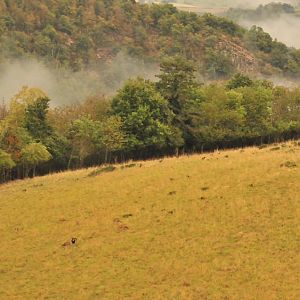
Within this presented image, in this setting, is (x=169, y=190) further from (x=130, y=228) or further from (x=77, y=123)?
(x=77, y=123)

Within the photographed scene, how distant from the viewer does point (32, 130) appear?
254 feet

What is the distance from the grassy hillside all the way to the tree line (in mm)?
29812

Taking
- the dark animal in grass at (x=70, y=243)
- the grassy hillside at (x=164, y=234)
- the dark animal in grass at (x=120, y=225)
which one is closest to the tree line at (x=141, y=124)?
the grassy hillside at (x=164, y=234)

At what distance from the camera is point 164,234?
1224 inches

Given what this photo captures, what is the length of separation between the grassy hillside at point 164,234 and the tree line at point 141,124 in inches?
1174

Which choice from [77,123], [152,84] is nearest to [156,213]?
[77,123]

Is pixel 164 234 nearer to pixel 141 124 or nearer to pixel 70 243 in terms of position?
pixel 70 243

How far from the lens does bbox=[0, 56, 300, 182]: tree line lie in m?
76.6

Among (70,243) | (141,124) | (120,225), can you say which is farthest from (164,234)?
(141,124)

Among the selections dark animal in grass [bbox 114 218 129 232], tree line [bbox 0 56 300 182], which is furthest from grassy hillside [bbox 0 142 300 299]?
tree line [bbox 0 56 300 182]

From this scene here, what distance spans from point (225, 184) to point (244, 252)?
34.6ft

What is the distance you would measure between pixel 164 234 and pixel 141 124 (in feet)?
161

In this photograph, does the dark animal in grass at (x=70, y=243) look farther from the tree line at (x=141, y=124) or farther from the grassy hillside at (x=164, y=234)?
the tree line at (x=141, y=124)

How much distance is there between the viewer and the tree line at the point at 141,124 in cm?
7662
